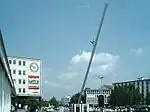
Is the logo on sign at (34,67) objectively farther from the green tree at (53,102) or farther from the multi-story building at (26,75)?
the green tree at (53,102)

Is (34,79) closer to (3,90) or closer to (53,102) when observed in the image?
(3,90)

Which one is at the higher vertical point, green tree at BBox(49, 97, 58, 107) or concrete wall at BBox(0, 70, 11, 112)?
concrete wall at BBox(0, 70, 11, 112)

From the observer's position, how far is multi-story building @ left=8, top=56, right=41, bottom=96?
94.5m

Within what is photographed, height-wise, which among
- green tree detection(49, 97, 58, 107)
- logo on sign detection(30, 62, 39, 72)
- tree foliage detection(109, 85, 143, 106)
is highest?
logo on sign detection(30, 62, 39, 72)

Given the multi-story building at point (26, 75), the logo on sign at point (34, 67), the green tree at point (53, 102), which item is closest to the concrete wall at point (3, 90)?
the multi-story building at point (26, 75)

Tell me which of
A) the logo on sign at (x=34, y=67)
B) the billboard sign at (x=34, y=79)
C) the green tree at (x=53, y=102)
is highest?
the logo on sign at (x=34, y=67)

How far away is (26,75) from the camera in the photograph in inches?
3797

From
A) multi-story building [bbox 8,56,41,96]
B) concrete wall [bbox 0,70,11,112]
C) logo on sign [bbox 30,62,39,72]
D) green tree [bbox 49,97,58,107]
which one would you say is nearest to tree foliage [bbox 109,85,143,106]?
multi-story building [bbox 8,56,41,96]

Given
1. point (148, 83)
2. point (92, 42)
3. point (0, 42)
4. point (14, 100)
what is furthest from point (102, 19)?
point (148, 83)

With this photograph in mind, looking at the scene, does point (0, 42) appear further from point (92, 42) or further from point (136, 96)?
point (136, 96)

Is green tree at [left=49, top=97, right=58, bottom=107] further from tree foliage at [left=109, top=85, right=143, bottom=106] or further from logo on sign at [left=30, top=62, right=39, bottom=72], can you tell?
logo on sign at [left=30, top=62, right=39, bottom=72]

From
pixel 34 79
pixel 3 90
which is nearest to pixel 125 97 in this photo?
pixel 34 79

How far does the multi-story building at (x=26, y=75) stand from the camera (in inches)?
3720

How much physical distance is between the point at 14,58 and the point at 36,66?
6.72 meters
